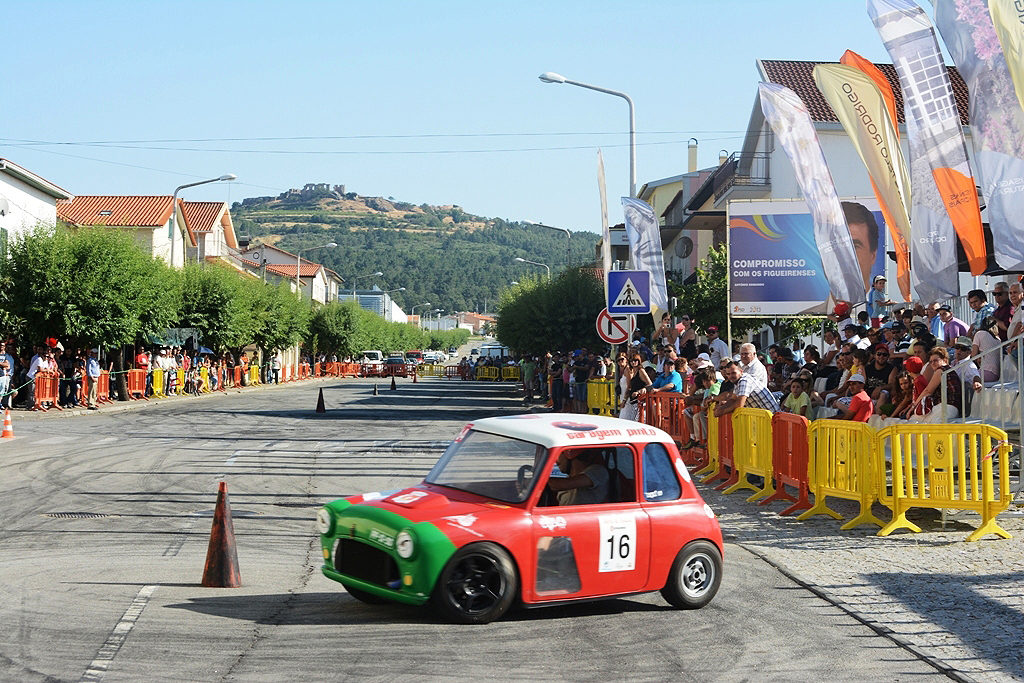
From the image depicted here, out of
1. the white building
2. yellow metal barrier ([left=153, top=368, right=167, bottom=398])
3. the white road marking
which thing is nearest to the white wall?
the white building

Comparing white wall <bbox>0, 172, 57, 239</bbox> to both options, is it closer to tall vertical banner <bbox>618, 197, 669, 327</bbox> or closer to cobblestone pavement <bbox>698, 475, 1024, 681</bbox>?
tall vertical banner <bbox>618, 197, 669, 327</bbox>

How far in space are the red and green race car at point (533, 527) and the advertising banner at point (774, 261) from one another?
690 inches

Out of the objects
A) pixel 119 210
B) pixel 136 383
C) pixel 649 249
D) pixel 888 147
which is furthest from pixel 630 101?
pixel 119 210

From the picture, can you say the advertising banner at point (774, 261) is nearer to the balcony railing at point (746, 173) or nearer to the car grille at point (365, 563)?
the car grille at point (365, 563)

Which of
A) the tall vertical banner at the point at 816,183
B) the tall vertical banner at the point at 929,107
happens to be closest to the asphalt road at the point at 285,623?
the tall vertical banner at the point at 929,107

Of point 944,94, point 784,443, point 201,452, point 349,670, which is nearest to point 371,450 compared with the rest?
point 201,452

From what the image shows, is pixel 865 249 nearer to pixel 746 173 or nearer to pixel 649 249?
pixel 649 249

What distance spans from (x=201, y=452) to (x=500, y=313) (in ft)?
180

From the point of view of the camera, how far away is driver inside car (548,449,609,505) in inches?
316

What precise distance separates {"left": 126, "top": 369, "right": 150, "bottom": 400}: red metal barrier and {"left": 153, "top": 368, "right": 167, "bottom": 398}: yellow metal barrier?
1751 mm

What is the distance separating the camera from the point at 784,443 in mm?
13516

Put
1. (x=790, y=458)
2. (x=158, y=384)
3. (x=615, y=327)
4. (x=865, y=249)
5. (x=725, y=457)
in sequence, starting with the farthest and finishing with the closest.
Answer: (x=158, y=384)
(x=865, y=249)
(x=615, y=327)
(x=725, y=457)
(x=790, y=458)

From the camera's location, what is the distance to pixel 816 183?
21.5 meters

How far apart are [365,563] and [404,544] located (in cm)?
48
